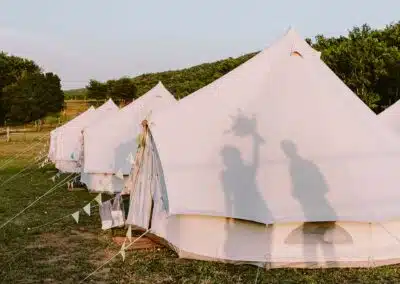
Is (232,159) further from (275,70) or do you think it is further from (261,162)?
(275,70)

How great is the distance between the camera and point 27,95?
211 ft

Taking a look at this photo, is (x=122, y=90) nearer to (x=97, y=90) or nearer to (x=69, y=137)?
(x=97, y=90)

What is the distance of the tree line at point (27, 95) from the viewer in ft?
212

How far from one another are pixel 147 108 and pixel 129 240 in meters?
10.6

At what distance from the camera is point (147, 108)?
20922 millimetres

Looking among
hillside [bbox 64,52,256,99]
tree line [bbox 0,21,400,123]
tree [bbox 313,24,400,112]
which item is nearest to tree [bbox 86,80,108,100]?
tree line [bbox 0,21,400,123]

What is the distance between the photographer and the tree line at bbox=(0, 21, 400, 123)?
34500 mm

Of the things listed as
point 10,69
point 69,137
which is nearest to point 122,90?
point 10,69

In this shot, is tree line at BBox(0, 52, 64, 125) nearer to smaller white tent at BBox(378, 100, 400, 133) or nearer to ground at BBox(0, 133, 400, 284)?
ground at BBox(0, 133, 400, 284)

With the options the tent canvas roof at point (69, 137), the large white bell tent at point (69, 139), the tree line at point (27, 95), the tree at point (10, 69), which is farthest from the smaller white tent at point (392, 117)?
the tree at point (10, 69)

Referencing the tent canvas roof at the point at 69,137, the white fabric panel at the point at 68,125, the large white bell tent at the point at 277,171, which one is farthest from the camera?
the white fabric panel at the point at 68,125

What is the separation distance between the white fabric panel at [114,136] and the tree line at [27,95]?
1823 inches

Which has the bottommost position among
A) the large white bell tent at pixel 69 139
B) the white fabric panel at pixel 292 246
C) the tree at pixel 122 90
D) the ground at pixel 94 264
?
the ground at pixel 94 264

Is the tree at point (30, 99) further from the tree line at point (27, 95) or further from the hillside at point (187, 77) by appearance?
the hillside at point (187, 77)
